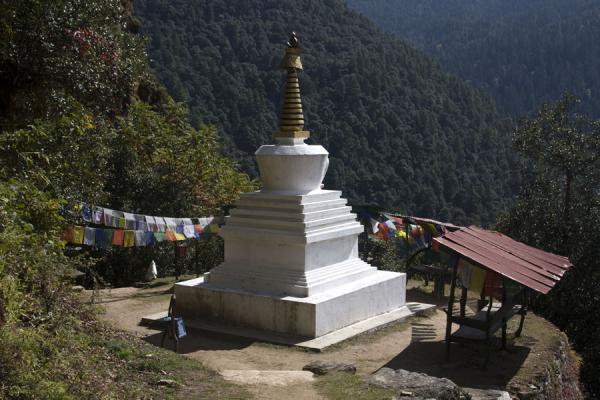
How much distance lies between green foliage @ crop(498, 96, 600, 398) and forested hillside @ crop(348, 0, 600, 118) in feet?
331

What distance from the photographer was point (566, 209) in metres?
17.3

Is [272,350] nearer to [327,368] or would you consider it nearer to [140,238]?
[327,368]

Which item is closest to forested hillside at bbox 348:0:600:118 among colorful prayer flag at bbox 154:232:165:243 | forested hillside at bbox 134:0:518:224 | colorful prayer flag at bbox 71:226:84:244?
forested hillside at bbox 134:0:518:224

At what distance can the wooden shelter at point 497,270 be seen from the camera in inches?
386

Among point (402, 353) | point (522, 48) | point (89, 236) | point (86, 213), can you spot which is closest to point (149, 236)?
point (89, 236)

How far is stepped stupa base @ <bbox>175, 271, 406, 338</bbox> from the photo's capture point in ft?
37.5

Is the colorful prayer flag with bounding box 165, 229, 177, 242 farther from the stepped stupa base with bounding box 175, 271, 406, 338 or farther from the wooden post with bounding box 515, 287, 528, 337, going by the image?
the wooden post with bounding box 515, 287, 528, 337

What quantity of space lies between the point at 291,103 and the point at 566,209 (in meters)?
8.04

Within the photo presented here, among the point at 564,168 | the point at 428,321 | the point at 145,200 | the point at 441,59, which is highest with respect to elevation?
the point at 441,59

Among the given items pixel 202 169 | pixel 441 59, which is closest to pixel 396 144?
pixel 202 169

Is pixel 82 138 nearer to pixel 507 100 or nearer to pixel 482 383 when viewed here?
pixel 482 383

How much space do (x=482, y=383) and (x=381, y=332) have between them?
8.85 feet

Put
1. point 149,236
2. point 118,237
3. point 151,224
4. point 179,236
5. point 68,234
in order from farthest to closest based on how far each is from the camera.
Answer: point 179,236 < point 151,224 < point 149,236 < point 118,237 < point 68,234

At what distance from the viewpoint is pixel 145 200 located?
1820 centimetres
